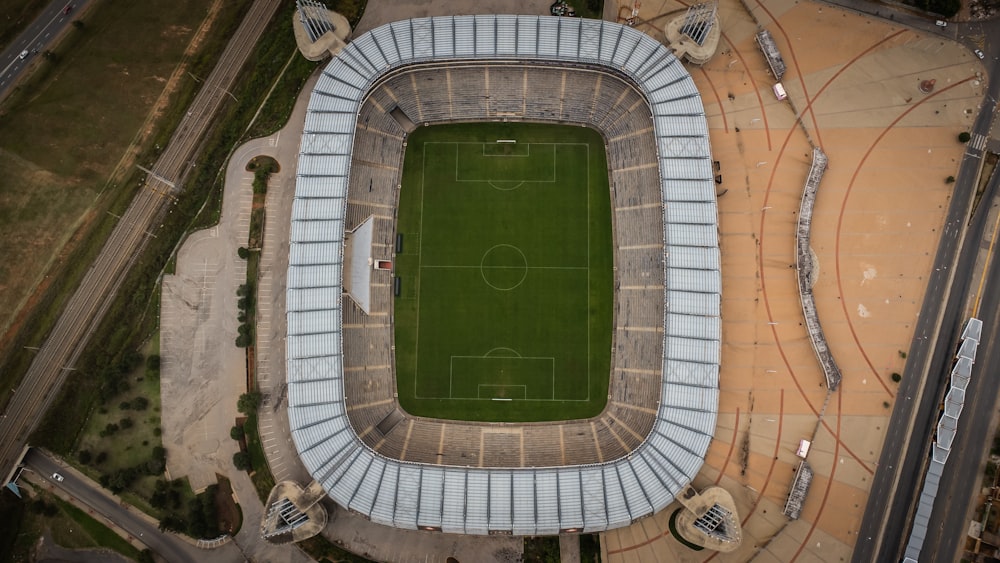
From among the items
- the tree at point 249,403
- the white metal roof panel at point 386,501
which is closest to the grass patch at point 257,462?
the tree at point 249,403

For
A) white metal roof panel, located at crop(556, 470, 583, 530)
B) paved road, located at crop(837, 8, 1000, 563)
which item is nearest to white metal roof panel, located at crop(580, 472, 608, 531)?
white metal roof panel, located at crop(556, 470, 583, 530)

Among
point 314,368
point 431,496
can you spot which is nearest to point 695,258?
point 431,496

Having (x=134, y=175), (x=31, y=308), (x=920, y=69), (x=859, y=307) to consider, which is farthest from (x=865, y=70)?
(x=31, y=308)

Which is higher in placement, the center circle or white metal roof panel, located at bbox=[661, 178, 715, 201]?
white metal roof panel, located at bbox=[661, 178, 715, 201]

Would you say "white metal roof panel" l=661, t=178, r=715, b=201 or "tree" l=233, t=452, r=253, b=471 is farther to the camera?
"tree" l=233, t=452, r=253, b=471

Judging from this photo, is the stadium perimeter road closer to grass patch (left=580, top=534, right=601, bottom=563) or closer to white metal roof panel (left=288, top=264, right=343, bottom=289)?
grass patch (left=580, top=534, right=601, bottom=563)

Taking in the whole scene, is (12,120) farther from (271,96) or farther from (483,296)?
(483,296)
